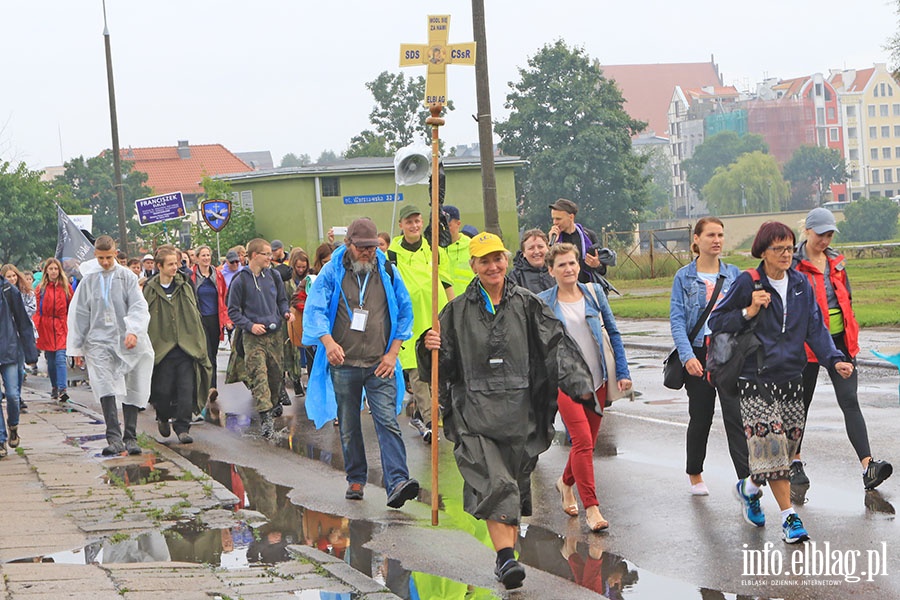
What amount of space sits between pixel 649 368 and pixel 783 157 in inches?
6016

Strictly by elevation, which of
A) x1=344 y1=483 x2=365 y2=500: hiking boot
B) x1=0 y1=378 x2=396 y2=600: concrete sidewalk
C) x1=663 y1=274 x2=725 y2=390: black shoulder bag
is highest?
A: x1=663 y1=274 x2=725 y2=390: black shoulder bag

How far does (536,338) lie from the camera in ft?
21.5

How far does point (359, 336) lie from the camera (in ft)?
28.0

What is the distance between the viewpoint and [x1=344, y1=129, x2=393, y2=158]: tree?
86.7 m

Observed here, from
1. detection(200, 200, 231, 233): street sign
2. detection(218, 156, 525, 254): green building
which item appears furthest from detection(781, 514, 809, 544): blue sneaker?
detection(218, 156, 525, 254): green building

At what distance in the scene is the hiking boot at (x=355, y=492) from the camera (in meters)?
8.77

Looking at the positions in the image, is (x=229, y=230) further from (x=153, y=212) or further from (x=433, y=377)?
(x=433, y=377)

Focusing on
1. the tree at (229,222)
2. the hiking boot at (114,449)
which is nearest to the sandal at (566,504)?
the hiking boot at (114,449)

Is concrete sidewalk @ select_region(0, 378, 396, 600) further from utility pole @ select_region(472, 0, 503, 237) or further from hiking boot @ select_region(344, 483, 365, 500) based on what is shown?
utility pole @ select_region(472, 0, 503, 237)

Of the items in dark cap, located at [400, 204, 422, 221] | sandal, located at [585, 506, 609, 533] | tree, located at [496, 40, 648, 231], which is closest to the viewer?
sandal, located at [585, 506, 609, 533]

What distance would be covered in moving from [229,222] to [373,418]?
4245cm

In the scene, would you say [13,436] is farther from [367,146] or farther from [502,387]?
[367,146]

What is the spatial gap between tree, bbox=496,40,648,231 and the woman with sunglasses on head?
66705 millimetres

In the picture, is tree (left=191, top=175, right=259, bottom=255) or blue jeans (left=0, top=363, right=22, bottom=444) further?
tree (left=191, top=175, right=259, bottom=255)
